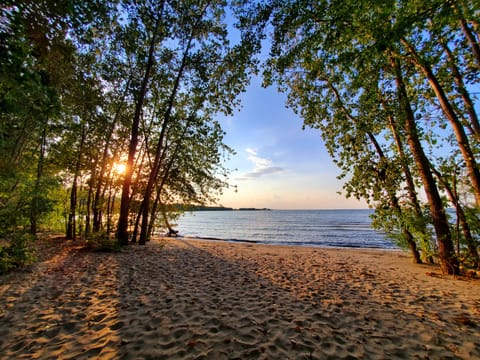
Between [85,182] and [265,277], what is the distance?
15.0 m

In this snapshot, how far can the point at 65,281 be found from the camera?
18.5 ft

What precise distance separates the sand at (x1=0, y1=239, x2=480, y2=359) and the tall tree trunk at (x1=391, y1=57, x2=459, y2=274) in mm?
934

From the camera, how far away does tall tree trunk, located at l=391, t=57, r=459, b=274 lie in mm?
7277

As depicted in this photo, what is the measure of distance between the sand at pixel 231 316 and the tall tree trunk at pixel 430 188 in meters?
0.93

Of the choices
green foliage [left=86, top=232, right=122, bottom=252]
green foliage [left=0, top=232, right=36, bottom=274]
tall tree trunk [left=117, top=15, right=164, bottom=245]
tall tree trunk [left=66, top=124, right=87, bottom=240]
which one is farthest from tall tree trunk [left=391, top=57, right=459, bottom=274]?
tall tree trunk [left=66, top=124, right=87, bottom=240]

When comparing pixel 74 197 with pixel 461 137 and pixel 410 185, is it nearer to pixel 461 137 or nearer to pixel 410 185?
pixel 410 185

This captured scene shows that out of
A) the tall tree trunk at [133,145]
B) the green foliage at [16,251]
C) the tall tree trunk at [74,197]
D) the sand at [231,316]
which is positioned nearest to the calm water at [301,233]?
the sand at [231,316]

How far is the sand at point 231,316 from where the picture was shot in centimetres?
281

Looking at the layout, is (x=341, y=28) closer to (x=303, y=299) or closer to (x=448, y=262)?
(x=303, y=299)

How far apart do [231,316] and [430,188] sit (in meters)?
8.20

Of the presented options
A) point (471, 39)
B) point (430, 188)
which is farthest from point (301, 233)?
point (471, 39)

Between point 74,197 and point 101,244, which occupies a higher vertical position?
point 74,197

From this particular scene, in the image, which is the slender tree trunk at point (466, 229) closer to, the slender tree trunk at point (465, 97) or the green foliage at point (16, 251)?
the slender tree trunk at point (465, 97)

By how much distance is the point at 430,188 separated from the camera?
24.4ft
